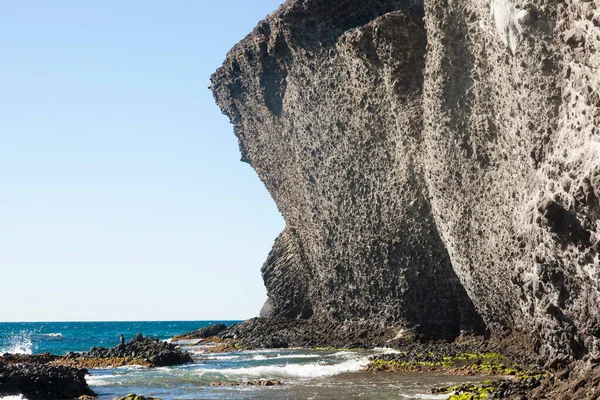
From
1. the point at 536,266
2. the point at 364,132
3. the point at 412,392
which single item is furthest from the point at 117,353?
the point at 536,266

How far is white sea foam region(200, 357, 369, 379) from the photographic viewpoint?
22016 millimetres

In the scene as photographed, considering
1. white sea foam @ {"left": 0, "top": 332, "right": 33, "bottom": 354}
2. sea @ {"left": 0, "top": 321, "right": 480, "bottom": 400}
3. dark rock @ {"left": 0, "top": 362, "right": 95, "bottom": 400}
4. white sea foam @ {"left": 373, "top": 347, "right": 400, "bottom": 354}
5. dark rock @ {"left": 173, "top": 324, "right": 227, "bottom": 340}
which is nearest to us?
sea @ {"left": 0, "top": 321, "right": 480, "bottom": 400}

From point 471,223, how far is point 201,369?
9950 mm

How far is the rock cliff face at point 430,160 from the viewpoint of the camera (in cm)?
1508

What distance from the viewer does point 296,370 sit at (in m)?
22.7

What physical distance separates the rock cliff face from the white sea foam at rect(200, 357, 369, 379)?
16.8ft

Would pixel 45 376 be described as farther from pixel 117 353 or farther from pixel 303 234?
pixel 303 234

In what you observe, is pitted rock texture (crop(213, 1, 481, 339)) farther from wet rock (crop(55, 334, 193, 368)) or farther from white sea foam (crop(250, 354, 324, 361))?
wet rock (crop(55, 334, 193, 368))

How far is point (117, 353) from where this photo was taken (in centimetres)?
3067

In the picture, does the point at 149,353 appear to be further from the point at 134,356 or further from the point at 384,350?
the point at 384,350

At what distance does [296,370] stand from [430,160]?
892cm

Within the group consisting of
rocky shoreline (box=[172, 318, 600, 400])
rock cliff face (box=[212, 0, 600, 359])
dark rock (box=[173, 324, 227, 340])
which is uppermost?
rock cliff face (box=[212, 0, 600, 359])

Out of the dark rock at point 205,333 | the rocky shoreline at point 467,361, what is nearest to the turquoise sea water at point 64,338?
the dark rock at point 205,333

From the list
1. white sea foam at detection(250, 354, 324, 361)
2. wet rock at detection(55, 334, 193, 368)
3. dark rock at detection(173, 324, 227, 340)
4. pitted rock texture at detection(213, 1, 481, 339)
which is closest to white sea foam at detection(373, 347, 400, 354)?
pitted rock texture at detection(213, 1, 481, 339)
